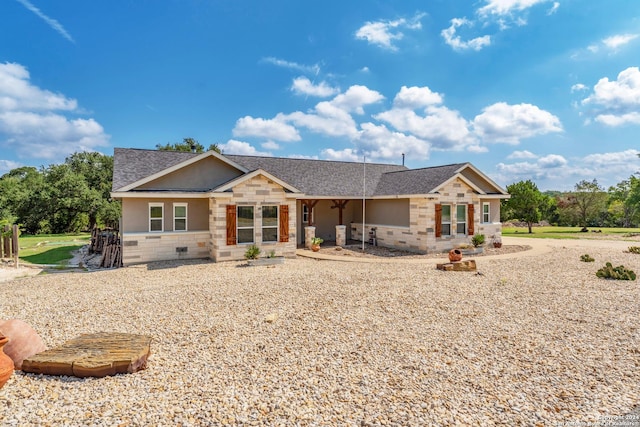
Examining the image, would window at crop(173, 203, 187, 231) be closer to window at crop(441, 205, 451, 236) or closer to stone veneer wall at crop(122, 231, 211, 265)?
stone veneer wall at crop(122, 231, 211, 265)

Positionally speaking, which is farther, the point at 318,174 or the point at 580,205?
the point at 580,205

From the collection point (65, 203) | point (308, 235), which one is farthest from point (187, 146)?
point (308, 235)

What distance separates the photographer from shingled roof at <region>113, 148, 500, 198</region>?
1605 cm

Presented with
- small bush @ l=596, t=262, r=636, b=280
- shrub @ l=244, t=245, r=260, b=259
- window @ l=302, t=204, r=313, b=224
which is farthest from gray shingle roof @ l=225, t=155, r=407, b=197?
small bush @ l=596, t=262, r=636, b=280

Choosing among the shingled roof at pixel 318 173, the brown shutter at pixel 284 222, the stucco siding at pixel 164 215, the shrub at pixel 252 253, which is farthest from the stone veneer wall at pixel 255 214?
the shingled roof at pixel 318 173

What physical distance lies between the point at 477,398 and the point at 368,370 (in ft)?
4.92

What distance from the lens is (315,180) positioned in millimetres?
21000

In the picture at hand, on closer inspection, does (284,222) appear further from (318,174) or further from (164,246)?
(318,174)

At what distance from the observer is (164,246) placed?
14984 millimetres

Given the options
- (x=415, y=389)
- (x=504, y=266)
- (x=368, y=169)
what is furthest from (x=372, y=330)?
(x=368, y=169)

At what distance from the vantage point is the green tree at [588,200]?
1366 inches

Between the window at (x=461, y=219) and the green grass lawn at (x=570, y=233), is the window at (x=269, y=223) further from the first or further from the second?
the green grass lawn at (x=570, y=233)

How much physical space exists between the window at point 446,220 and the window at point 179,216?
1306 cm

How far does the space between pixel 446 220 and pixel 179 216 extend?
13.5m
